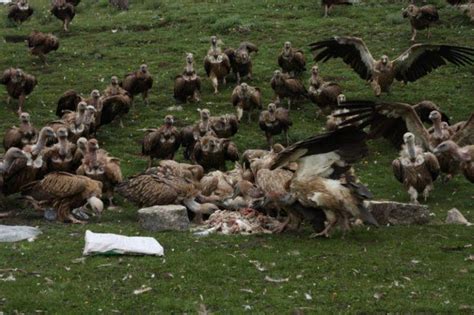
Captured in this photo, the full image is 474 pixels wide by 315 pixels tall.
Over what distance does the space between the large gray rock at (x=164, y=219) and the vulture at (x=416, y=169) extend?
422 cm

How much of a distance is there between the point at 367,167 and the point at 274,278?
764 centimetres

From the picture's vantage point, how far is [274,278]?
10453 mm

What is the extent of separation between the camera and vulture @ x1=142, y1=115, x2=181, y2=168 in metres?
17.2

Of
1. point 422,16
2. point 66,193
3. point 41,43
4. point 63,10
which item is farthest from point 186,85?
point 63,10

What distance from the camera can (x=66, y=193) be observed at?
1341 cm

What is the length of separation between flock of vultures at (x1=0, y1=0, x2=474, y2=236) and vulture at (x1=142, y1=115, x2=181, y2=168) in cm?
2

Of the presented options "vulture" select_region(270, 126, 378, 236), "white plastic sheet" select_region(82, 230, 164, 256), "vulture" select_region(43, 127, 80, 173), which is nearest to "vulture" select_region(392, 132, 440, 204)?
"vulture" select_region(270, 126, 378, 236)

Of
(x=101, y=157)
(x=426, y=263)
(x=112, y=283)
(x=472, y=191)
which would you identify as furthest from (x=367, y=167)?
(x=112, y=283)

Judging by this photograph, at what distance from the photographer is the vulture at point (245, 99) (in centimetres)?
2011

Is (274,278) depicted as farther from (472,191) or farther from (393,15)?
(393,15)

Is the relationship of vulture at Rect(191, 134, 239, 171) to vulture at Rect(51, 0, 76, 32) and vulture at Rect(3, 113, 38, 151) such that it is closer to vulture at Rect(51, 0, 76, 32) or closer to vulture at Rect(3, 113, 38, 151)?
vulture at Rect(3, 113, 38, 151)

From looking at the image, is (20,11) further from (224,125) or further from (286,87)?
(224,125)

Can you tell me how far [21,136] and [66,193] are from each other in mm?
3804

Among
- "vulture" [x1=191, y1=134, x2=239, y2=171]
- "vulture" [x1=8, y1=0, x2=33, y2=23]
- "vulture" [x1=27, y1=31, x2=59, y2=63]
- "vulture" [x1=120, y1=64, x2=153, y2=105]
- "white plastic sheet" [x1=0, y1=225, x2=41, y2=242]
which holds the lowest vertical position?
"vulture" [x1=191, y1=134, x2=239, y2=171]
